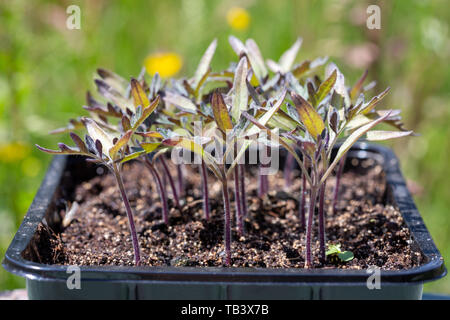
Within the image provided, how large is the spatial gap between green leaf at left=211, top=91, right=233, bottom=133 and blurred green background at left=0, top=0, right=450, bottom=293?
989 millimetres

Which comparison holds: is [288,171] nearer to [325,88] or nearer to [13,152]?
[325,88]

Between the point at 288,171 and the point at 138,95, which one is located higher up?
the point at 138,95

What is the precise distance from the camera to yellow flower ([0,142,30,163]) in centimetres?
170

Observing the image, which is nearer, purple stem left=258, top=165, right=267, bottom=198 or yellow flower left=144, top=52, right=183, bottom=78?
purple stem left=258, top=165, right=267, bottom=198

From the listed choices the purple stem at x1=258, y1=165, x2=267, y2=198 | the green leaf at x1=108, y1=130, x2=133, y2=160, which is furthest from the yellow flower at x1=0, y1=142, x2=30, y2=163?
the green leaf at x1=108, y1=130, x2=133, y2=160

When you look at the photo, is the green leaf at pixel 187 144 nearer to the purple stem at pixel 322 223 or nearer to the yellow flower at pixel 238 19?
the purple stem at pixel 322 223

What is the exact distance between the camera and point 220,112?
32.3 inches

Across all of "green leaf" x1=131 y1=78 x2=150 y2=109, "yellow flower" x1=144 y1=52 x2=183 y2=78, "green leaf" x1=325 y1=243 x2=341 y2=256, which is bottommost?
"green leaf" x1=325 y1=243 x2=341 y2=256

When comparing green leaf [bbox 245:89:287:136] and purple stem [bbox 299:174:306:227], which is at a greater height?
green leaf [bbox 245:89:287:136]

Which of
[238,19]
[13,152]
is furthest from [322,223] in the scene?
[238,19]

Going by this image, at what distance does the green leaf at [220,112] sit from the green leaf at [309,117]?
10 cm

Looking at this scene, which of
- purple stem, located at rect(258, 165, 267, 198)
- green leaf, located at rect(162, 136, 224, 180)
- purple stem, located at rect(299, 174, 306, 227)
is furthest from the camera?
purple stem, located at rect(258, 165, 267, 198)

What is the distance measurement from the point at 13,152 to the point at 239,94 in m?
1.05

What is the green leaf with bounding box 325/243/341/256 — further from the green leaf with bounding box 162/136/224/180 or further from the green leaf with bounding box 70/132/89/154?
the green leaf with bounding box 70/132/89/154
